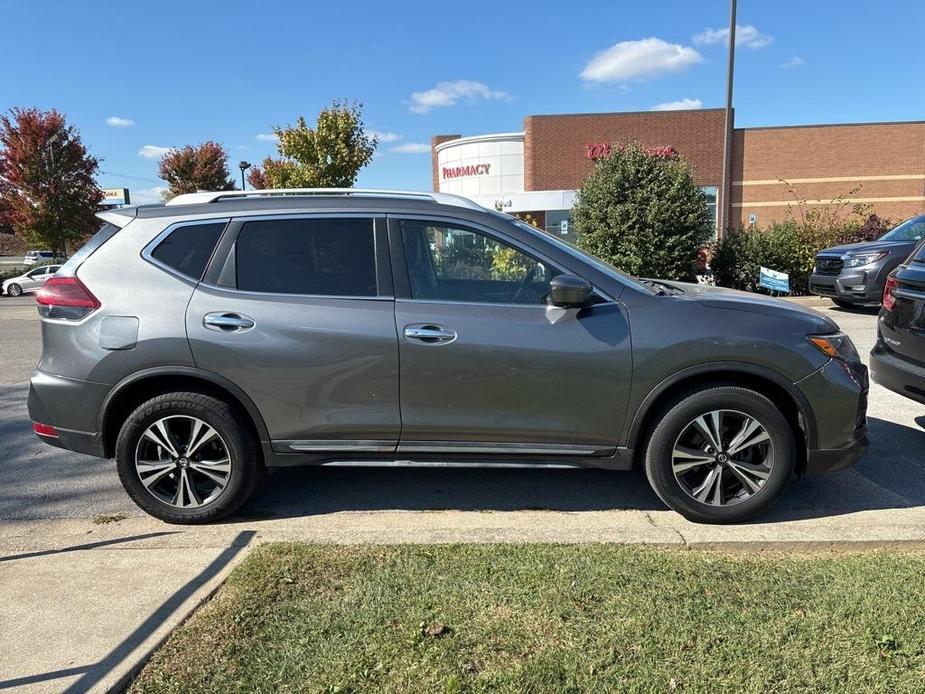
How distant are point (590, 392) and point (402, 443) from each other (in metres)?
1.09

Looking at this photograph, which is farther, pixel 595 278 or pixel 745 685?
pixel 595 278

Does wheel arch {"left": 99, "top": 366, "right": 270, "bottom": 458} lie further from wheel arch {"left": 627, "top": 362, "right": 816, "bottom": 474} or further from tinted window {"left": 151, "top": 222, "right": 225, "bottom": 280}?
wheel arch {"left": 627, "top": 362, "right": 816, "bottom": 474}

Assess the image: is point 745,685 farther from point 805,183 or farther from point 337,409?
point 805,183

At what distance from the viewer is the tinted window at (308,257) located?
12.6 ft

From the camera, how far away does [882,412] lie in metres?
6.17

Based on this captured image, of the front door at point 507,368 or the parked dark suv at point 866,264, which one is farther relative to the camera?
the parked dark suv at point 866,264

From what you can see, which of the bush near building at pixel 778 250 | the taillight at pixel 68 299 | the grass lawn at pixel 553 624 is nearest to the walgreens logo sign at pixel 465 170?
the bush near building at pixel 778 250

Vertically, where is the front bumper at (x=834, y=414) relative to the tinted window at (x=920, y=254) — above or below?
below

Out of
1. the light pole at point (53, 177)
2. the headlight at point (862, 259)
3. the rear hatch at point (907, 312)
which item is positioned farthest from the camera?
the light pole at point (53, 177)

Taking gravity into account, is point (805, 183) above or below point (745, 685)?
above

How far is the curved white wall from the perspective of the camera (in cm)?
3253

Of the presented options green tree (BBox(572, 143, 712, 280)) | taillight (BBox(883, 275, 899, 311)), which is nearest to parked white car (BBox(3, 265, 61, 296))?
green tree (BBox(572, 143, 712, 280))

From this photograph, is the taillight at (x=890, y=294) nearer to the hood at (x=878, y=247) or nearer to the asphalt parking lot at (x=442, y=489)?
the asphalt parking lot at (x=442, y=489)

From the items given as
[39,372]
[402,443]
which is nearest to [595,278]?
[402,443]
